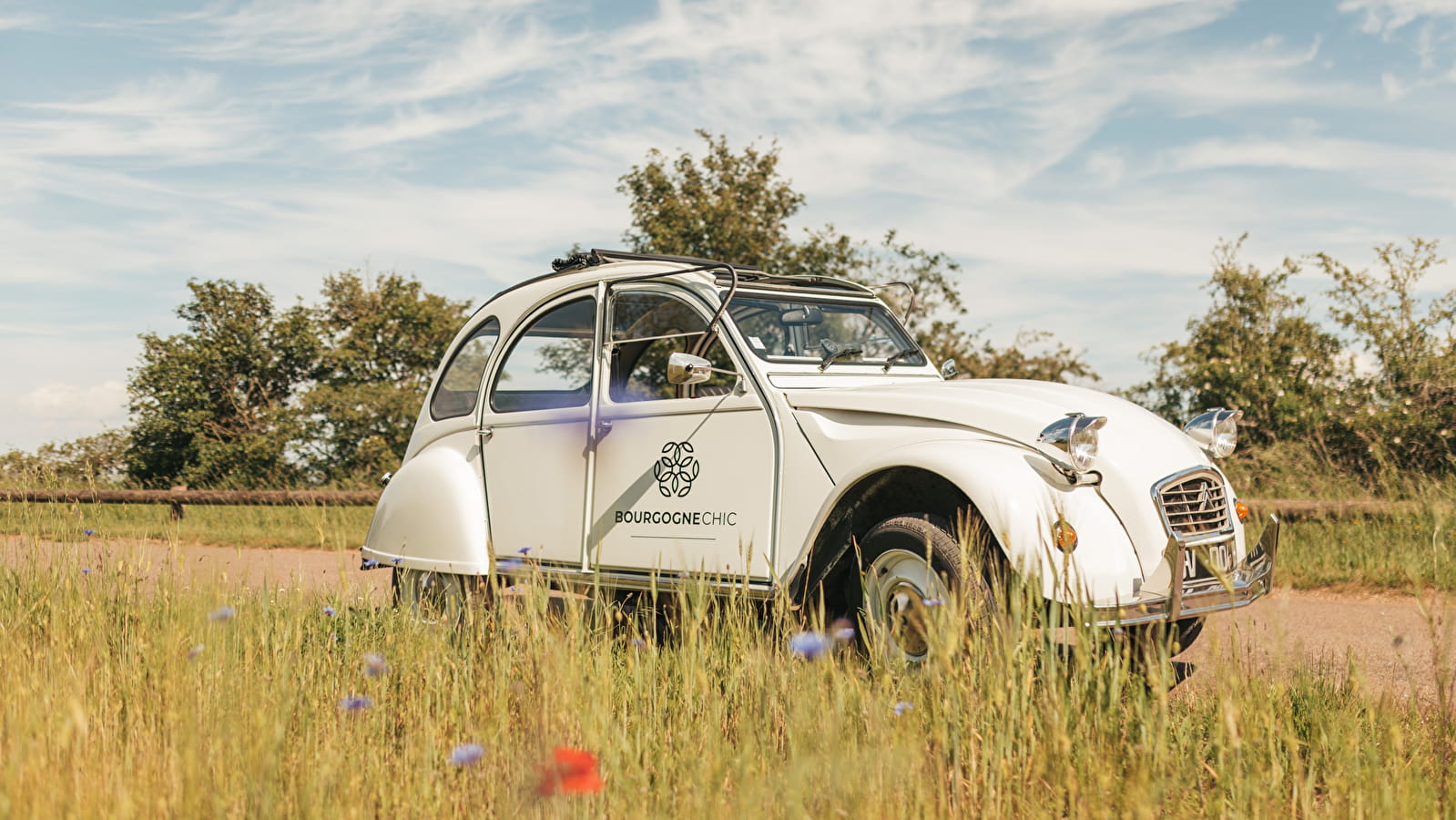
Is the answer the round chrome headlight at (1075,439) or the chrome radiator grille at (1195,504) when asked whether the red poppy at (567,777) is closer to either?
the round chrome headlight at (1075,439)

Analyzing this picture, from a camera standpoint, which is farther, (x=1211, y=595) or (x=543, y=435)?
(x=543, y=435)

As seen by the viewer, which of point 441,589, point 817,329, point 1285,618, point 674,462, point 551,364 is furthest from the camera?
point 551,364

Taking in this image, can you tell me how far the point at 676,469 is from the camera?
5125 mm

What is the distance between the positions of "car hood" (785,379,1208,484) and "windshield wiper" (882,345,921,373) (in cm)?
75

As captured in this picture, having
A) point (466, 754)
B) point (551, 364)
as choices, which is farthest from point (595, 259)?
point (466, 754)

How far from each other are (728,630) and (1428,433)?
697 inches

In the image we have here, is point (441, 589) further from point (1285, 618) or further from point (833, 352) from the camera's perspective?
point (1285, 618)

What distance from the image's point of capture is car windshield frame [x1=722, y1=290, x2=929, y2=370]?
537 cm

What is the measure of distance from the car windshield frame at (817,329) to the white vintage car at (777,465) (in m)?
0.02

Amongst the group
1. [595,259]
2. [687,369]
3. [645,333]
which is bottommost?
[687,369]

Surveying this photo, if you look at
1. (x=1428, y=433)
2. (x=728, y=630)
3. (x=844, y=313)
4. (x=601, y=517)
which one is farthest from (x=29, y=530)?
(x=1428, y=433)

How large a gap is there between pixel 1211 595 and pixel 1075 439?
31.8 inches

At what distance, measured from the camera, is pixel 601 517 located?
214 inches

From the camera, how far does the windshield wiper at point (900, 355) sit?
226 inches
